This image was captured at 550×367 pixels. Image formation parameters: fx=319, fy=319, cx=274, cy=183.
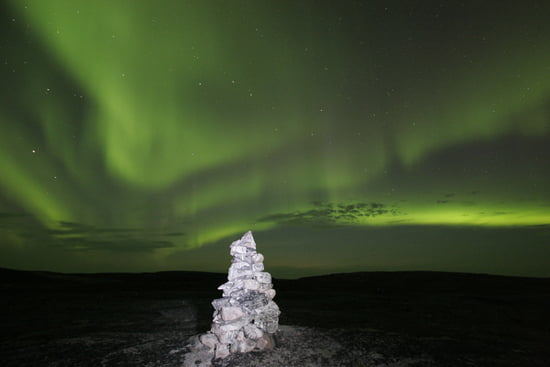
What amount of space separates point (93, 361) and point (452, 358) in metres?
19.0

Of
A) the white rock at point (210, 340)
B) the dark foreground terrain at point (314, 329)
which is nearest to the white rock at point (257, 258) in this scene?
the white rock at point (210, 340)

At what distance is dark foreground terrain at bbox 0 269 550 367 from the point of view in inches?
664

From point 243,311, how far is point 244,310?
94mm

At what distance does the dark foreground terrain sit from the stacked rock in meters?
0.82

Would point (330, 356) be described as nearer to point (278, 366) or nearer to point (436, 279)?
point (278, 366)

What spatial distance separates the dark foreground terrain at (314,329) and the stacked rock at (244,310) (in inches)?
32.2

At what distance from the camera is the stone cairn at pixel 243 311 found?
663 inches

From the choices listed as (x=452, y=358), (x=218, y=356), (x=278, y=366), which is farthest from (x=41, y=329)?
(x=452, y=358)

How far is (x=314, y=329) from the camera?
2181 cm

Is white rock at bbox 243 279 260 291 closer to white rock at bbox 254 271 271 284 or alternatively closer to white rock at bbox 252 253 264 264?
white rock at bbox 254 271 271 284

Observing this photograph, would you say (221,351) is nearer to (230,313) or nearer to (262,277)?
(230,313)

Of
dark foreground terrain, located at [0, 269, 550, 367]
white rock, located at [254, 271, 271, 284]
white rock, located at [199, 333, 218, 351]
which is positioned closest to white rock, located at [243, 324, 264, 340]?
dark foreground terrain, located at [0, 269, 550, 367]

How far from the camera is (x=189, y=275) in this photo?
7650cm

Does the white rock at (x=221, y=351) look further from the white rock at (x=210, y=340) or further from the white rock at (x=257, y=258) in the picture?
the white rock at (x=257, y=258)
